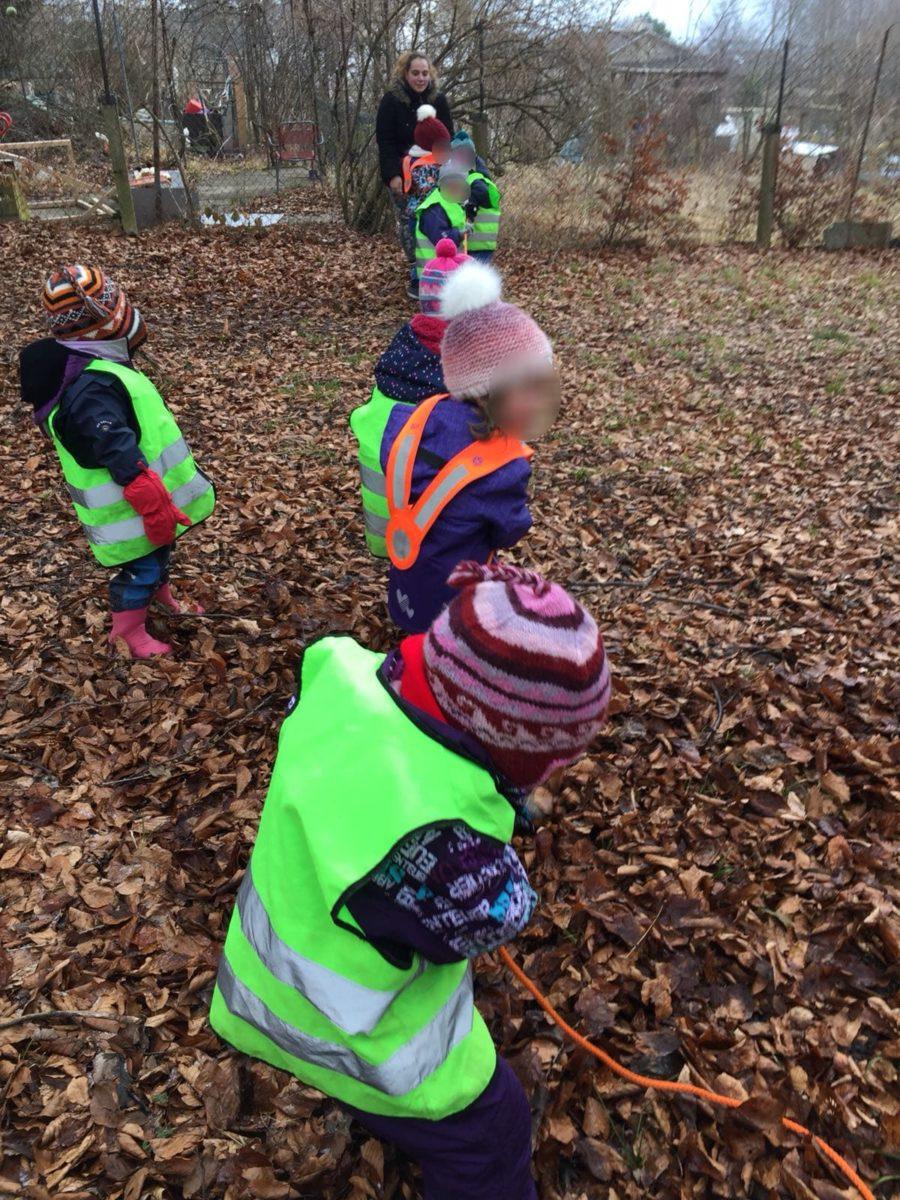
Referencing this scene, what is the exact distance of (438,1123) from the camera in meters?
1.80

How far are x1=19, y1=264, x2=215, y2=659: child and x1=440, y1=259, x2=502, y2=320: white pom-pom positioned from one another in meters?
1.51

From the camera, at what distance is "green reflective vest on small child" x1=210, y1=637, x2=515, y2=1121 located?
1.49m

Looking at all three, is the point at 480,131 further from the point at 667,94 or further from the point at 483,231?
the point at 667,94

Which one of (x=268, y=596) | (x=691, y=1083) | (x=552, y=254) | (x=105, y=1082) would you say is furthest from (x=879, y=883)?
(x=552, y=254)

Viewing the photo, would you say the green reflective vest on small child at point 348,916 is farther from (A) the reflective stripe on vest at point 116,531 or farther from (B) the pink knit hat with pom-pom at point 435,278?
(A) the reflective stripe on vest at point 116,531

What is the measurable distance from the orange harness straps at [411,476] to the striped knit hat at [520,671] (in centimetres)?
136

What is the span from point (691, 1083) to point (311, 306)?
935 centimetres

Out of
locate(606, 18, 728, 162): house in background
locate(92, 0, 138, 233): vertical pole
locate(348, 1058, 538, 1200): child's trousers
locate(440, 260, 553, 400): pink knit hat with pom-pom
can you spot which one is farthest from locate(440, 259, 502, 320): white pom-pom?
locate(606, 18, 728, 162): house in background

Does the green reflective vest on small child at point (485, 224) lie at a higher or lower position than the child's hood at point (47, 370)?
higher

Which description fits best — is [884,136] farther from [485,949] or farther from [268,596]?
[485,949]

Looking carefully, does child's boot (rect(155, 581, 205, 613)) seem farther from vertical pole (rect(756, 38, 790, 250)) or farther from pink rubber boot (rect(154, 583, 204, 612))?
vertical pole (rect(756, 38, 790, 250))

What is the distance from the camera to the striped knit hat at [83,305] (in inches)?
139

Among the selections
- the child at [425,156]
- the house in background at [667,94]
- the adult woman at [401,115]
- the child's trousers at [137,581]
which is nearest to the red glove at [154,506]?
the child's trousers at [137,581]

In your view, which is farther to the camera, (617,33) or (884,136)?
(884,136)
